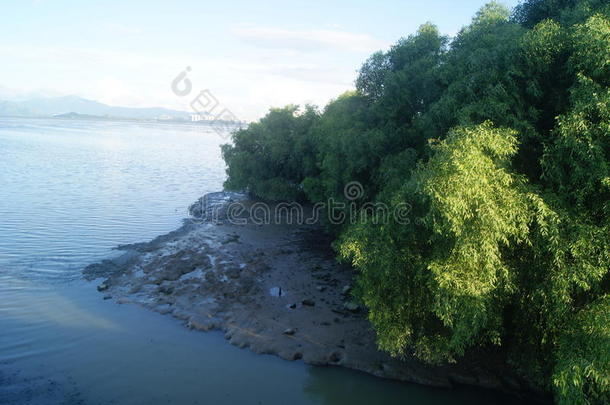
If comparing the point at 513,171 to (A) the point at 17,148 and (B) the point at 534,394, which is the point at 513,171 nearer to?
(B) the point at 534,394

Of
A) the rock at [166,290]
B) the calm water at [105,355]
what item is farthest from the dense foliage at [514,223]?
the rock at [166,290]

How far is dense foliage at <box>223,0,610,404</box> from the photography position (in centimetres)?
1151

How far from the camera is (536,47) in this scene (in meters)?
14.2

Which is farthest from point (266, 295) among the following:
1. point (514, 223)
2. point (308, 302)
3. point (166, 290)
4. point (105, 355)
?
point (514, 223)

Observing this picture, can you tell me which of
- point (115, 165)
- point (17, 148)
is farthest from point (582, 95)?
point (17, 148)

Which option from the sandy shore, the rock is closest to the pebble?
the sandy shore

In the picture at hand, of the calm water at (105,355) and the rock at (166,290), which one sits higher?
the rock at (166,290)

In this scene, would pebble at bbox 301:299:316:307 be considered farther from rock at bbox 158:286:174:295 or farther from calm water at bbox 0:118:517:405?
rock at bbox 158:286:174:295

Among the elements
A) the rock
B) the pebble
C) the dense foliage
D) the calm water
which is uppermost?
the dense foliage

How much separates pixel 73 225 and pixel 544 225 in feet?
99.7

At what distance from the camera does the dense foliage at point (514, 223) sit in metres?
11.5

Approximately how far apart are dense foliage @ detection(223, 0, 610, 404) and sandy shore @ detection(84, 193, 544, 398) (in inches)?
53.4

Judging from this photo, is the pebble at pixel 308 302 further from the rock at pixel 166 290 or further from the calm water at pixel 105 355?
the rock at pixel 166 290

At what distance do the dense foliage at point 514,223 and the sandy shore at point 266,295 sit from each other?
1.36 metres
